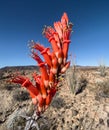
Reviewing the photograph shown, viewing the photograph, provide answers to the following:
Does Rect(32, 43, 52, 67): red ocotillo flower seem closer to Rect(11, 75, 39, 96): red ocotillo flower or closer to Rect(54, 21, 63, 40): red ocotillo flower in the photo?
Rect(54, 21, 63, 40): red ocotillo flower

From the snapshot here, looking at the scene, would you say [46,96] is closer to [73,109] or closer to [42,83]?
[42,83]

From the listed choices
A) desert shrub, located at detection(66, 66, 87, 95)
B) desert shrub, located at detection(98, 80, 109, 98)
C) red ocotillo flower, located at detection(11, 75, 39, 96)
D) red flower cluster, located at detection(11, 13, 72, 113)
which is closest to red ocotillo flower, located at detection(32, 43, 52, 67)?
red flower cluster, located at detection(11, 13, 72, 113)

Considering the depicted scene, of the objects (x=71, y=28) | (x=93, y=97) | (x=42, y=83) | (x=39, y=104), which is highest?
(x=71, y=28)

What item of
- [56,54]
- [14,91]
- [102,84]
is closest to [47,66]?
[56,54]

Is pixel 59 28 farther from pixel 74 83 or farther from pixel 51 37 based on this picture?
pixel 74 83

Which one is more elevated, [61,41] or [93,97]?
[61,41]

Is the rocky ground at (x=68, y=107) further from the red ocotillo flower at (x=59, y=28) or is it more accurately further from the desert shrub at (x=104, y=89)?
the red ocotillo flower at (x=59, y=28)

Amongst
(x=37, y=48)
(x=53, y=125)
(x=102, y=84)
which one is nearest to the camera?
(x=37, y=48)
